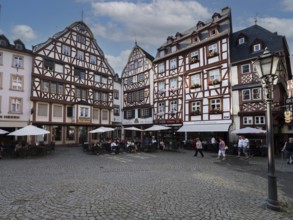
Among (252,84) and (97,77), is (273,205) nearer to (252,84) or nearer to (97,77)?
(252,84)

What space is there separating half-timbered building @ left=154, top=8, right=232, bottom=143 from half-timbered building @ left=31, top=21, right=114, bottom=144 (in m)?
8.40

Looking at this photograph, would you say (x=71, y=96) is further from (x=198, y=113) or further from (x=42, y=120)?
(x=198, y=113)

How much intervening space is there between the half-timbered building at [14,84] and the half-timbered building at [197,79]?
49.8 ft

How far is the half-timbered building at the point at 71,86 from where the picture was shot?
2556 centimetres

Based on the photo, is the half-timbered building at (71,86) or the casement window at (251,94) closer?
the casement window at (251,94)

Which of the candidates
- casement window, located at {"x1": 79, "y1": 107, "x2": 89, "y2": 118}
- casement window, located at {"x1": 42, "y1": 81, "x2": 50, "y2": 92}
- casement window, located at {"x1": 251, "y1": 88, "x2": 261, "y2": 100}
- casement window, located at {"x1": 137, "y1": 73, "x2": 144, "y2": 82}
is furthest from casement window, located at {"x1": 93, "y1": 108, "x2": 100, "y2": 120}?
casement window, located at {"x1": 251, "y1": 88, "x2": 261, "y2": 100}

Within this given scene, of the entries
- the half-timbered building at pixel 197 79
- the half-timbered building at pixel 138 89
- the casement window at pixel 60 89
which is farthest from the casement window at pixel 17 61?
the half-timbered building at pixel 197 79

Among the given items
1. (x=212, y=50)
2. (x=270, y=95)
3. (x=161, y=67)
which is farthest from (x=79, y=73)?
(x=270, y=95)

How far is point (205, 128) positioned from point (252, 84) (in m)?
6.01

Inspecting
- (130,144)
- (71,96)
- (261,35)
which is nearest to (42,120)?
(71,96)

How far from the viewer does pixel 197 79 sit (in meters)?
24.6

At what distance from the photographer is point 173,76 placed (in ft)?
88.7

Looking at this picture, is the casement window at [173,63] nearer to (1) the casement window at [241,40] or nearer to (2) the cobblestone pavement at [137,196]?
(1) the casement window at [241,40]

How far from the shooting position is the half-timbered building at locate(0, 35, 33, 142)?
23.1m
